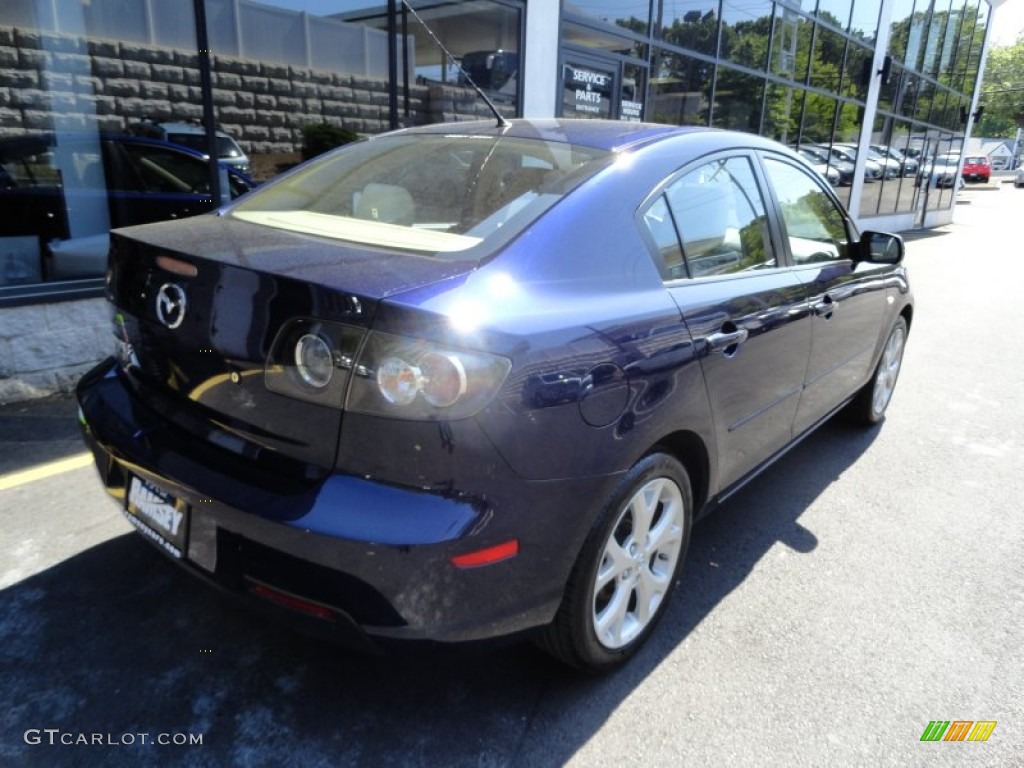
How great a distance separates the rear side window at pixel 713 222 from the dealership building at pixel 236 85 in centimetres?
146

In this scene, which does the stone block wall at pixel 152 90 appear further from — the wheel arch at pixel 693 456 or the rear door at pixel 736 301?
the wheel arch at pixel 693 456

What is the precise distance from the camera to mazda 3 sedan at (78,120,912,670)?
1634mm

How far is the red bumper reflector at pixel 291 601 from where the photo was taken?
170 cm

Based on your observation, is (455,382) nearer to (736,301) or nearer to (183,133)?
(736,301)

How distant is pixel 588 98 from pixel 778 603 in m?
7.78

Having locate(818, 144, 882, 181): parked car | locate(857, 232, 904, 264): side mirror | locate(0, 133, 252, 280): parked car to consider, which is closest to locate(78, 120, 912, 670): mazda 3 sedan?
locate(857, 232, 904, 264): side mirror

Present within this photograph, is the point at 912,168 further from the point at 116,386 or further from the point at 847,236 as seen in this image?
the point at 116,386

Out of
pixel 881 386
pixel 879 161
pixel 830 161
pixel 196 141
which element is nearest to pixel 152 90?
pixel 196 141

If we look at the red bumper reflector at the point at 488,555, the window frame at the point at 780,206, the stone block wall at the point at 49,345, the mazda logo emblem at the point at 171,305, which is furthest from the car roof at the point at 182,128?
the red bumper reflector at the point at 488,555

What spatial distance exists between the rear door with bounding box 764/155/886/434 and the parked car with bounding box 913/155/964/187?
18.8 metres

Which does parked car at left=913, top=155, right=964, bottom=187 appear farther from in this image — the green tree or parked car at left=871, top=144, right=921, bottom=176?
the green tree

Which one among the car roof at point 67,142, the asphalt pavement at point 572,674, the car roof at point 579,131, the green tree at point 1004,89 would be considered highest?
the green tree at point 1004,89
